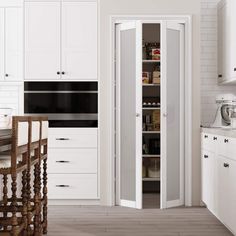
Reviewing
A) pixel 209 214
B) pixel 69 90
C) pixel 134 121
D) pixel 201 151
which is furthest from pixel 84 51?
pixel 209 214

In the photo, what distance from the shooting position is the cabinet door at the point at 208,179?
429 centimetres

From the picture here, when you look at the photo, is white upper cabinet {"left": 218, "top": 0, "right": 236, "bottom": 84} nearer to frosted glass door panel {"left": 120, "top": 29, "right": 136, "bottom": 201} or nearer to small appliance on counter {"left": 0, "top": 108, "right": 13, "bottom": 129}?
frosted glass door panel {"left": 120, "top": 29, "right": 136, "bottom": 201}

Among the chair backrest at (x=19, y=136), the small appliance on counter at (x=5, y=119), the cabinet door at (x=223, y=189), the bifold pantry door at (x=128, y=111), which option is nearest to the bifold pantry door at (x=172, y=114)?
the bifold pantry door at (x=128, y=111)

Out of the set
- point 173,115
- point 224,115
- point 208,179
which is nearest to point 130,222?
point 208,179

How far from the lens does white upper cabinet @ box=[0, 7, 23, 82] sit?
5.19m

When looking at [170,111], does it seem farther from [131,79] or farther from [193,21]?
[193,21]

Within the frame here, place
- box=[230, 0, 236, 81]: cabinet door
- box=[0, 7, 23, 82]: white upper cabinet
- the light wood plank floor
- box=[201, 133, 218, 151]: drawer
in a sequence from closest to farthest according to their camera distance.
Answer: the light wood plank floor < box=[201, 133, 218, 151]: drawer < box=[230, 0, 236, 81]: cabinet door < box=[0, 7, 23, 82]: white upper cabinet

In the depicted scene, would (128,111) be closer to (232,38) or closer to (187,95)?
(187,95)

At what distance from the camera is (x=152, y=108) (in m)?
5.04

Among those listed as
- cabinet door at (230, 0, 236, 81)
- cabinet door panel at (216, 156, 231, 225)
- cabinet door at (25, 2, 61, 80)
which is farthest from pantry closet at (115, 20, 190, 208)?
cabinet door panel at (216, 156, 231, 225)

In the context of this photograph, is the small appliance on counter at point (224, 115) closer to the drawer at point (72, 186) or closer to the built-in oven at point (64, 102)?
the built-in oven at point (64, 102)

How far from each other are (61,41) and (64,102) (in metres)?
0.68

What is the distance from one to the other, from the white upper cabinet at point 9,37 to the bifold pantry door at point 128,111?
1126mm

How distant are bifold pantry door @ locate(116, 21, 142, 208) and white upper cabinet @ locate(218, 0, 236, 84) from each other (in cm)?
89
